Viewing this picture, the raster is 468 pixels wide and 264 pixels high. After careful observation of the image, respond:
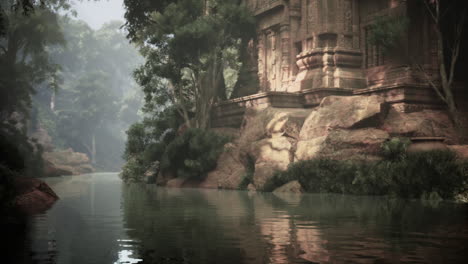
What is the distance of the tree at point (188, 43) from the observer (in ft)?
84.6

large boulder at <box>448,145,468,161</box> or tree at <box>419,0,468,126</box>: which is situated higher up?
tree at <box>419,0,468,126</box>

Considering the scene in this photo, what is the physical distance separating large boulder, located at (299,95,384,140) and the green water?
7963 mm

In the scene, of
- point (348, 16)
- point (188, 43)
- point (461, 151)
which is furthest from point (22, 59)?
point (461, 151)

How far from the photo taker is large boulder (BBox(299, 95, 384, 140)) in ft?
58.0

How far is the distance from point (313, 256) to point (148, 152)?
2371cm

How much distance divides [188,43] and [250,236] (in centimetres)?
2038

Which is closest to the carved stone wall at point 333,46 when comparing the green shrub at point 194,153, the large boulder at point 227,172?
the large boulder at point 227,172

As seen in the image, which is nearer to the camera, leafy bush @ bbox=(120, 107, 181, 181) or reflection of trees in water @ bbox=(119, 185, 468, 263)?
reflection of trees in water @ bbox=(119, 185, 468, 263)

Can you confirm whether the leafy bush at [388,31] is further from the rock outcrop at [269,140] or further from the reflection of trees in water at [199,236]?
the reflection of trees in water at [199,236]

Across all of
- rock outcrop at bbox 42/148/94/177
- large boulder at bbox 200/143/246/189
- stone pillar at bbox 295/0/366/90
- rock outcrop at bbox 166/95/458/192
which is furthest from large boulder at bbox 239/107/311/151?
rock outcrop at bbox 42/148/94/177

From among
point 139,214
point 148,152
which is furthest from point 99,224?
point 148,152

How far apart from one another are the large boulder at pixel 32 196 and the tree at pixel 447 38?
13783 millimetres

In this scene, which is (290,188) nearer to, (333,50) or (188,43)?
(333,50)

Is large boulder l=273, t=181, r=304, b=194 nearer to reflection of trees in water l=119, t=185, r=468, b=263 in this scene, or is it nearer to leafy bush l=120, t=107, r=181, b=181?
reflection of trees in water l=119, t=185, r=468, b=263
